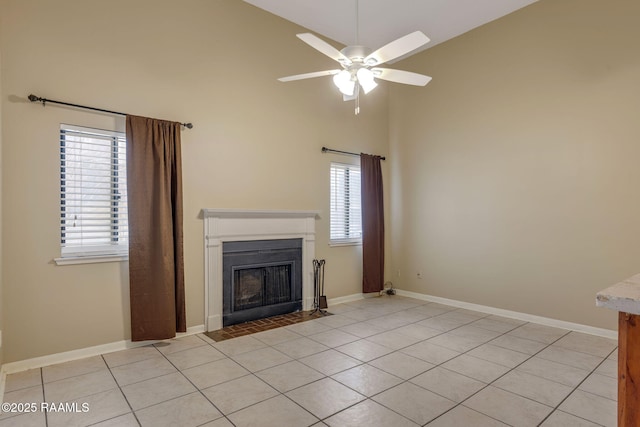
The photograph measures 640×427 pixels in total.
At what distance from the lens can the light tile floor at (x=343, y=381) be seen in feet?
7.78

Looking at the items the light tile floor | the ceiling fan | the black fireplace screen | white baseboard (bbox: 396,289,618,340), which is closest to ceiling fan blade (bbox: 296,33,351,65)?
the ceiling fan

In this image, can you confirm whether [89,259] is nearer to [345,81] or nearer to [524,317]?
[345,81]

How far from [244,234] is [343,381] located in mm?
2243

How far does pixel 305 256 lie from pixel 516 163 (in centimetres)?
315

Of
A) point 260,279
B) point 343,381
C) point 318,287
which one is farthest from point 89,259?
point 318,287

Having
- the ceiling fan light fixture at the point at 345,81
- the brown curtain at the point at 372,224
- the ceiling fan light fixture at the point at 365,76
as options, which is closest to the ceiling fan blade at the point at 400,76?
the ceiling fan light fixture at the point at 365,76

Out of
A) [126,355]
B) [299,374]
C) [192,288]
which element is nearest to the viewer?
[299,374]

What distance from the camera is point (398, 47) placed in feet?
8.93

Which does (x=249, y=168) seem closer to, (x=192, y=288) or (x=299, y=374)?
(x=192, y=288)

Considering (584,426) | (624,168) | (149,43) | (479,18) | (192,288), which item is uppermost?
(479,18)

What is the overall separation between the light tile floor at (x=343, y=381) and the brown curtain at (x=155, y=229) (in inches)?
13.7

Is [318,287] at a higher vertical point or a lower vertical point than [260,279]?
lower

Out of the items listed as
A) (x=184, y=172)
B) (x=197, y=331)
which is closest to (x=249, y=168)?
(x=184, y=172)

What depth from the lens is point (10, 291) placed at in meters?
3.02
